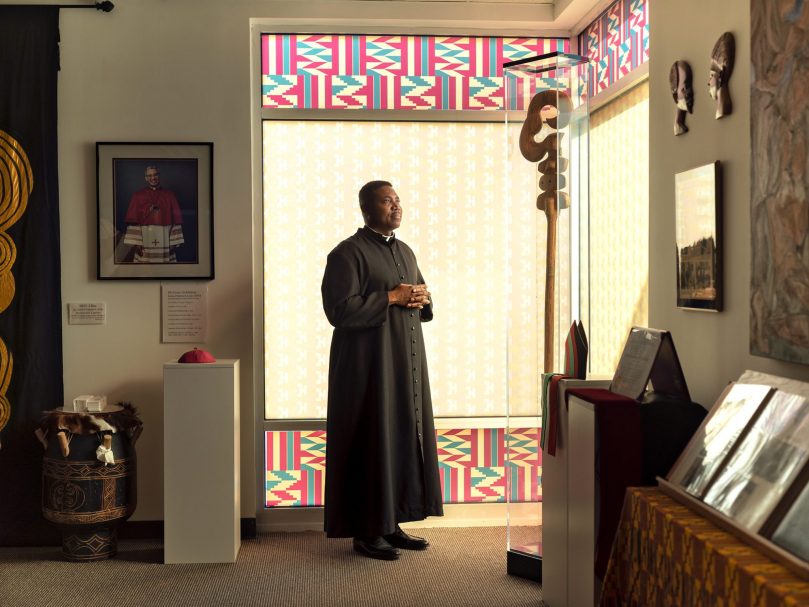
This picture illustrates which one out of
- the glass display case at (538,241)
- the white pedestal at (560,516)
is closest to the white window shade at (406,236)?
the glass display case at (538,241)

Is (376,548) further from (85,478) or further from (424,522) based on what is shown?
(85,478)

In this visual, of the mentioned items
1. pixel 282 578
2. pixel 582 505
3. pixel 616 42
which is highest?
pixel 616 42

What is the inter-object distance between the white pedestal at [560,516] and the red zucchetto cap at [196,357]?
163 cm

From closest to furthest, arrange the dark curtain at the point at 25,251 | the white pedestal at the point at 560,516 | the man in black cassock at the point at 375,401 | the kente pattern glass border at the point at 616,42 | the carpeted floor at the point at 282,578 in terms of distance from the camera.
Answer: the white pedestal at the point at 560,516 < the carpeted floor at the point at 282,578 < the kente pattern glass border at the point at 616,42 < the man in black cassock at the point at 375,401 < the dark curtain at the point at 25,251

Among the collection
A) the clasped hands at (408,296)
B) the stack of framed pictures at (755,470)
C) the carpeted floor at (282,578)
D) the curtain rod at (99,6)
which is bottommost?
the carpeted floor at (282,578)

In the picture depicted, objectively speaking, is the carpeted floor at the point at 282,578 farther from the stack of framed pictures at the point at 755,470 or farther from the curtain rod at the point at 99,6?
the curtain rod at the point at 99,6

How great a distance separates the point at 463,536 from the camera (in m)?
4.48

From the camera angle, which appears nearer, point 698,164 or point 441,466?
point 698,164

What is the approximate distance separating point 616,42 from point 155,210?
7.72 feet

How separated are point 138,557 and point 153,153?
1.95 m

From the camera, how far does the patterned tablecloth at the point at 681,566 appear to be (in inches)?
68.6

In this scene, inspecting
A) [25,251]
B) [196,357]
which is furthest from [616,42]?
[25,251]

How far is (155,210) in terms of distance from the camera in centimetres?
450

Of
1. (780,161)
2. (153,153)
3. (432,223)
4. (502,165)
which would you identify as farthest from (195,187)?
(780,161)
